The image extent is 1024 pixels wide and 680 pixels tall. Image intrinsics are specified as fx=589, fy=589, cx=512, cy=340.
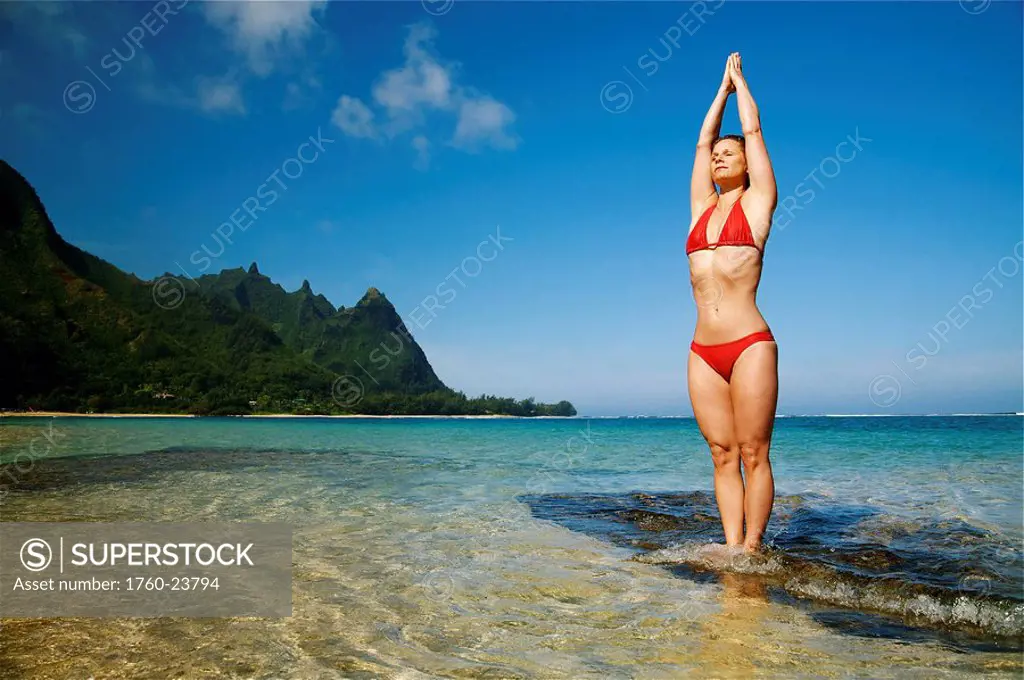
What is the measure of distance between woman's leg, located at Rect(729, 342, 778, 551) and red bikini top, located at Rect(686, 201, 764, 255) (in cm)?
72

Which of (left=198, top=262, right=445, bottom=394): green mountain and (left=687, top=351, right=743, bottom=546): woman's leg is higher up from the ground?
(left=198, top=262, right=445, bottom=394): green mountain

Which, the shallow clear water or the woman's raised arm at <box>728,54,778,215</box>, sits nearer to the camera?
the shallow clear water

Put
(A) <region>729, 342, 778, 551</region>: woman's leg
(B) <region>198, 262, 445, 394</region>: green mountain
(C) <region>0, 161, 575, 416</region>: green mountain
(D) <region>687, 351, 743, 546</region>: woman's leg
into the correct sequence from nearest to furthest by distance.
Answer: (A) <region>729, 342, 778, 551</region>: woman's leg
(D) <region>687, 351, 743, 546</region>: woman's leg
(C) <region>0, 161, 575, 416</region>: green mountain
(B) <region>198, 262, 445, 394</region>: green mountain

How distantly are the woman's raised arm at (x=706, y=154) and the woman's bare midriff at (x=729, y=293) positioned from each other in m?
0.51

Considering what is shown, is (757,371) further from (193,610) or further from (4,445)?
(4,445)

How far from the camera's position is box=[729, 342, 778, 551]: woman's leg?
3.91 meters

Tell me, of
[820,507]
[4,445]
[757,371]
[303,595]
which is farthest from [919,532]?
[4,445]

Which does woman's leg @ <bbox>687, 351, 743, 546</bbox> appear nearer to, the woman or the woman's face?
the woman

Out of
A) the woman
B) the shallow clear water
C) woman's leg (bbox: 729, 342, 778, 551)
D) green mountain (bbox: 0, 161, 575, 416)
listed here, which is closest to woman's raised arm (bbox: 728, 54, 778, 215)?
the woman

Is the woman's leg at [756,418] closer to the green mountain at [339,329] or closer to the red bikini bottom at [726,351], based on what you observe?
the red bikini bottom at [726,351]

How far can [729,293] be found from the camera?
4.05 m

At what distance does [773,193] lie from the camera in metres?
3.94

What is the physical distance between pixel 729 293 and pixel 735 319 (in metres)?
0.18

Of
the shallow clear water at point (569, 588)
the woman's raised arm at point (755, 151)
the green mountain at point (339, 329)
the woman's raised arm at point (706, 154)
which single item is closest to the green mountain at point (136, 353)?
the green mountain at point (339, 329)
